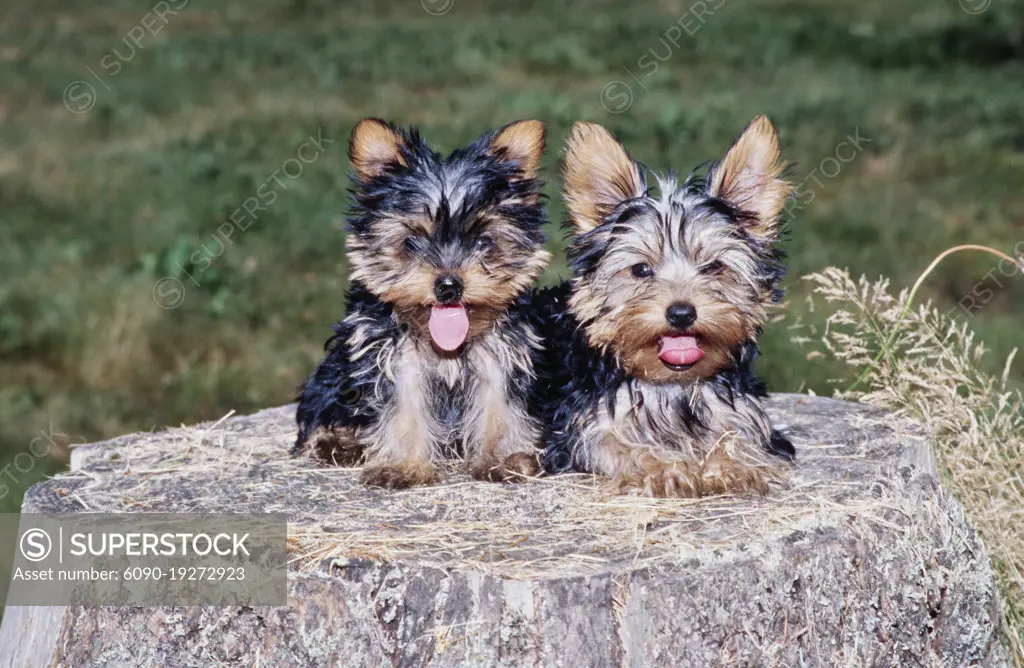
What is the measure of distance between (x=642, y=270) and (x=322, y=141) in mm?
12006

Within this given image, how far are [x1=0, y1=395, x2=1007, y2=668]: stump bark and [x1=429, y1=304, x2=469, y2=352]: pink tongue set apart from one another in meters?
0.63

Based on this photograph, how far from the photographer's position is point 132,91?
20375mm

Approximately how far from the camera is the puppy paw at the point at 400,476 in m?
6.03

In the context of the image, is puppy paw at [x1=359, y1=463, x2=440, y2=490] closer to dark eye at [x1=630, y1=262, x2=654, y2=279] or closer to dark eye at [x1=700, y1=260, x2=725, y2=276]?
dark eye at [x1=630, y1=262, x2=654, y2=279]

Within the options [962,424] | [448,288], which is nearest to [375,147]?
[448,288]

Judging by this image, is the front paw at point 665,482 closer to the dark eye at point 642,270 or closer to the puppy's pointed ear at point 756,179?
the dark eye at point 642,270

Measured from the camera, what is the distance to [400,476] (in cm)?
604

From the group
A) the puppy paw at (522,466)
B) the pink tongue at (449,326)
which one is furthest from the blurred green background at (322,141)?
the puppy paw at (522,466)

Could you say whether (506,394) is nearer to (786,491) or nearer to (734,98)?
(786,491)

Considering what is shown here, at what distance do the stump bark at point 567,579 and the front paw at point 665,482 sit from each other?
0.33 feet

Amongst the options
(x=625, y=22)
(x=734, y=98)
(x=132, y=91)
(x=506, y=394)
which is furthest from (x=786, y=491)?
A: (x=625, y=22)

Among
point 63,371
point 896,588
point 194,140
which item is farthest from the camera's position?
point 194,140

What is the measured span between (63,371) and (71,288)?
54.0 inches

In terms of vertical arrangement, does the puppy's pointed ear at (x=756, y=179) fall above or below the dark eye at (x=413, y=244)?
above
